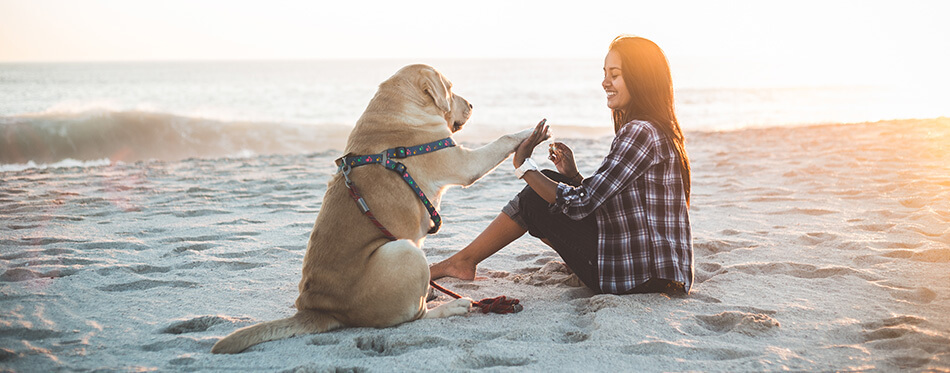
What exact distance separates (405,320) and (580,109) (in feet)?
83.1

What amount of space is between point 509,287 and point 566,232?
0.67m

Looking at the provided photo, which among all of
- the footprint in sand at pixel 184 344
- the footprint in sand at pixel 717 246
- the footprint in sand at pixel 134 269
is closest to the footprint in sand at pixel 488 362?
the footprint in sand at pixel 184 344

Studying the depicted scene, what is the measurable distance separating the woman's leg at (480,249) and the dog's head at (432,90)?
712 millimetres

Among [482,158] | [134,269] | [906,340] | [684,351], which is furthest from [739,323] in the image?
[134,269]

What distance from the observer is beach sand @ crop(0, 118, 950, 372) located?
2.93m

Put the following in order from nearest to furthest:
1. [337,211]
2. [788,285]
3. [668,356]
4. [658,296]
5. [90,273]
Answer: [668,356] < [337,211] < [658,296] < [788,285] < [90,273]

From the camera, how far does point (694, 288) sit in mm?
3900

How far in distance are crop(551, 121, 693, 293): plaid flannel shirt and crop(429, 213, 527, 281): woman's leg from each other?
1.91 feet

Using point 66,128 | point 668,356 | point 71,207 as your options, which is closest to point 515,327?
point 668,356

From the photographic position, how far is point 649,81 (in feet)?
11.4

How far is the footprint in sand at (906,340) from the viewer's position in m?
2.73

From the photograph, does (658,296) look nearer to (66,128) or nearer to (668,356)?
(668,356)

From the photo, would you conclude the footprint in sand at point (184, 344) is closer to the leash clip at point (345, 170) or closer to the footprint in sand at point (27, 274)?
the leash clip at point (345, 170)

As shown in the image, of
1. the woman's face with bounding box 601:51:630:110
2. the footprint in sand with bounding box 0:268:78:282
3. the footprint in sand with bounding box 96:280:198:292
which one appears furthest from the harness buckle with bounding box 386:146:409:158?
the footprint in sand with bounding box 0:268:78:282
